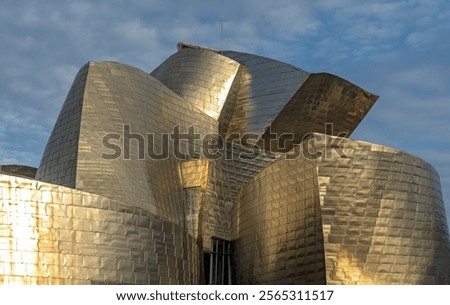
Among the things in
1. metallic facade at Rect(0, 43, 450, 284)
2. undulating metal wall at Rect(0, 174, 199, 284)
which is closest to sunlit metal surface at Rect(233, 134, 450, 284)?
metallic facade at Rect(0, 43, 450, 284)

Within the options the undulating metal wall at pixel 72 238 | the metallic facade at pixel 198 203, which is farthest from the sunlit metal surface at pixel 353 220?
the undulating metal wall at pixel 72 238

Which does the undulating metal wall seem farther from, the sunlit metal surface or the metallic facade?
the sunlit metal surface

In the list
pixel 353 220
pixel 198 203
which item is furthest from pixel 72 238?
pixel 353 220

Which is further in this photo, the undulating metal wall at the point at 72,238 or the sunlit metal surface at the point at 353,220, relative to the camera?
the sunlit metal surface at the point at 353,220

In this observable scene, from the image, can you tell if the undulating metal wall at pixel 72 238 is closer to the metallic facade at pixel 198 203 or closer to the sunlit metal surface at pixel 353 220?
the metallic facade at pixel 198 203

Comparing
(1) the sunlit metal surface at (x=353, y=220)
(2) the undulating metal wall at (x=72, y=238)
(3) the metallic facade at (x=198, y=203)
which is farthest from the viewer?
(1) the sunlit metal surface at (x=353, y=220)

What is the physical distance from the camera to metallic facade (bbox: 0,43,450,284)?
20.3m

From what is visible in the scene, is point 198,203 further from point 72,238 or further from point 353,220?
point 72,238

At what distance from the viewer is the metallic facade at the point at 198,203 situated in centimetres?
2027

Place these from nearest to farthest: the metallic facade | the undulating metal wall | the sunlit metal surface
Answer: the undulating metal wall → the metallic facade → the sunlit metal surface

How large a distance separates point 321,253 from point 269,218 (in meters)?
2.28
